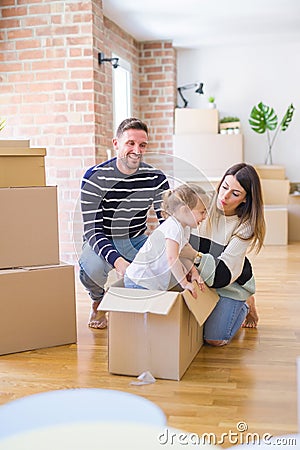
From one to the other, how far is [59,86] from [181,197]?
246cm

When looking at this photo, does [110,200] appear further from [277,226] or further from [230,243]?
[277,226]

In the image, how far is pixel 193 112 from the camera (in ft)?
21.2

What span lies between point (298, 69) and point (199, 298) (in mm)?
4792

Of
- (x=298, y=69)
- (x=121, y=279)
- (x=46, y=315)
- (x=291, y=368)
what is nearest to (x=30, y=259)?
(x=46, y=315)

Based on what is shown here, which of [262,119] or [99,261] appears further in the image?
[262,119]

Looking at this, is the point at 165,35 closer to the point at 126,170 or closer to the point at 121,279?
the point at 126,170

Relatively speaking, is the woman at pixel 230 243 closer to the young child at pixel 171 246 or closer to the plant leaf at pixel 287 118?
the young child at pixel 171 246

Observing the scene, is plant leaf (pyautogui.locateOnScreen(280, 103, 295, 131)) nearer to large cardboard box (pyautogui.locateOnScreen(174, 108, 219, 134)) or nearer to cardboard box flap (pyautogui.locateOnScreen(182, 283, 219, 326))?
large cardboard box (pyautogui.locateOnScreen(174, 108, 219, 134))

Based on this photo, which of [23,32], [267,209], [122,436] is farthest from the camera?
[267,209]

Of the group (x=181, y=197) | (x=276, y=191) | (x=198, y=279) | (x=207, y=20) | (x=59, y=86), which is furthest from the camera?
(x=276, y=191)

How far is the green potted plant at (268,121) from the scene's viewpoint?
643 centimetres

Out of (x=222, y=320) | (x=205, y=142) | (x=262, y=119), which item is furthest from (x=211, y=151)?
(x=222, y=320)

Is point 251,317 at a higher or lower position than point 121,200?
lower

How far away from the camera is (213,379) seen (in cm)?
232
